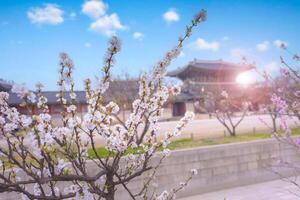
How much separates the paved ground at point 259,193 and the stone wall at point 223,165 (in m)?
0.20

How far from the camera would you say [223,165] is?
1006cm

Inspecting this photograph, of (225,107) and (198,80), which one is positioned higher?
(198,80)

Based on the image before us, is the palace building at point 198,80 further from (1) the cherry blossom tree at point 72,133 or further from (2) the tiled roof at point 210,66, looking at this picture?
(1) the cherry blossom tree at point 72,133

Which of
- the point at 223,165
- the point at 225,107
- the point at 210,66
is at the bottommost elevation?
the point at 223,165

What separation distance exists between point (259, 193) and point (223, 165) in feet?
3.51

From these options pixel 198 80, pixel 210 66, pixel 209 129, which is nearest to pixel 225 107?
pixel 209 129

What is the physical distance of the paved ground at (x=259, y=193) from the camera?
361 inches

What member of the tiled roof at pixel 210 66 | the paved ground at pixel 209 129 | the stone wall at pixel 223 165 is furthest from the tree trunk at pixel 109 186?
the tiled roof at pixel 210 66

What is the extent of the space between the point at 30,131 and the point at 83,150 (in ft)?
2.03

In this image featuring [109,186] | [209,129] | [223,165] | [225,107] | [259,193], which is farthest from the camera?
[209,129]

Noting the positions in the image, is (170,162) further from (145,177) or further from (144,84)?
(144,84)

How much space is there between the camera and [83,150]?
3.42m

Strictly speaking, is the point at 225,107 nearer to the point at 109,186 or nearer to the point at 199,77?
the point at 109,186

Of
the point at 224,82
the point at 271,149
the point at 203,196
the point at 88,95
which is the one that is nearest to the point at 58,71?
the point at 88,95
